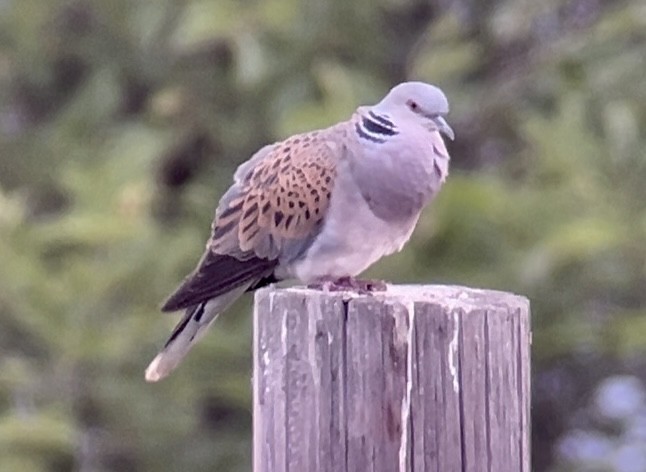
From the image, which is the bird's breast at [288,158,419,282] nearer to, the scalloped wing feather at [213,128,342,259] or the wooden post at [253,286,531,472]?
the scalloped wing feather at [213,128,342,259]

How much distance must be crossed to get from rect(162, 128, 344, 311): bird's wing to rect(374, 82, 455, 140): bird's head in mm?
173

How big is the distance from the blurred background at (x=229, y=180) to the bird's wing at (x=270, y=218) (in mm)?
1328

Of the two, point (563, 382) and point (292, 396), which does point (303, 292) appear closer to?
point (292, 396)

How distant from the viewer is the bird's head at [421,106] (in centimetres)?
342

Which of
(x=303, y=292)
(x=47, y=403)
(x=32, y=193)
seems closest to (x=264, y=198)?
(x=303, y=292)

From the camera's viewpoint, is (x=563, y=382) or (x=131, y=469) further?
(x=563, y=382)

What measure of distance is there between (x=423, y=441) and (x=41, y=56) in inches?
176

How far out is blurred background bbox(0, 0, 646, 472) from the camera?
16.7 feet

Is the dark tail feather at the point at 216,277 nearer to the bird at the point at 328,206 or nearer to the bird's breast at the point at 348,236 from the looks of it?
the bird at the point at 328,206

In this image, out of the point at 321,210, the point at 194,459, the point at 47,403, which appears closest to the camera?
the point at 321,210

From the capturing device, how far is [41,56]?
6.40 meters

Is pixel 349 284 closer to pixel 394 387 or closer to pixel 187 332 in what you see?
pixel 187 332

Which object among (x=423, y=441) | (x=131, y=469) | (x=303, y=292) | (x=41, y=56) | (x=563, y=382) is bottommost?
(x=423, y=441)

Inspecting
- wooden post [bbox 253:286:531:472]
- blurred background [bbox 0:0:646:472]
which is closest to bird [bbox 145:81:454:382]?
wooden post [bbox 253:286:531:472]
